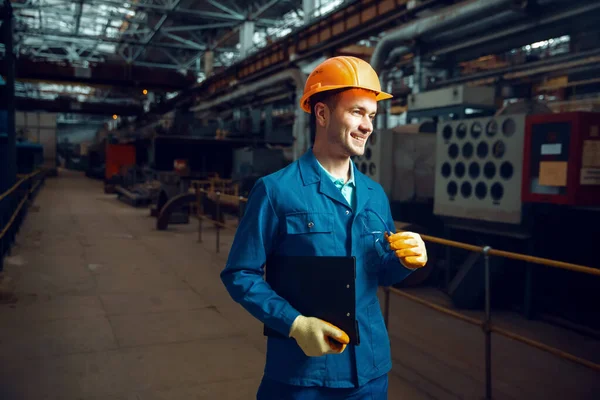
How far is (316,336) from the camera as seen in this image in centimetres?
150

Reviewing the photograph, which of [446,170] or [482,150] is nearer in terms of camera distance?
[482,150]

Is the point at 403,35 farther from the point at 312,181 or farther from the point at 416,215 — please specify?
the point at 312,181

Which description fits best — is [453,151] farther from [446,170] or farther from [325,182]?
[325,182]

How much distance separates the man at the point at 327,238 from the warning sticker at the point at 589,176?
12.5ft

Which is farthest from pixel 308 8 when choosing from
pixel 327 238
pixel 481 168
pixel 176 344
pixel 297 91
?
pixel 327 238

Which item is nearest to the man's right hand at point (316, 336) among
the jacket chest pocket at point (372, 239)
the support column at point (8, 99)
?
the jacket chest pocket at point (372, 239)

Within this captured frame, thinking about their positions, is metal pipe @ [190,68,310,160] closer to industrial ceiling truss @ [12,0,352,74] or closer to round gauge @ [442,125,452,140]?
industrial ceiling truss @ [12,0,352,74]

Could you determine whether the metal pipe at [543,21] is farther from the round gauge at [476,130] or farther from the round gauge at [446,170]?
the round gauge at [446,170]

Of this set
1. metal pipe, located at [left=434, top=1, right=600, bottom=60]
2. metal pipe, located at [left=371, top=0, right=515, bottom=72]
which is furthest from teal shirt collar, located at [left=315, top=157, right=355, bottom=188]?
metal pipe, located at [left=434, top=1, right=600, bottom=60]

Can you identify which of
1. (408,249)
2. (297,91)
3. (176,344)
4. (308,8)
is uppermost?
(308,8)

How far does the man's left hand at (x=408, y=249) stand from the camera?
174cm

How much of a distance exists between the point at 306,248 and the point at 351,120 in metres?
0.46

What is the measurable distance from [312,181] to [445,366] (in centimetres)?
310

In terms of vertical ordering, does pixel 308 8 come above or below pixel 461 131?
above
